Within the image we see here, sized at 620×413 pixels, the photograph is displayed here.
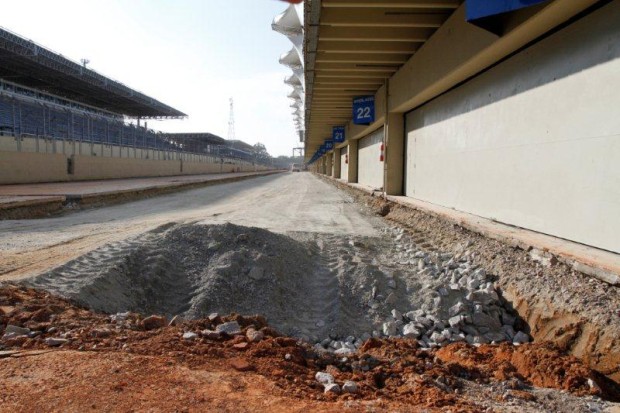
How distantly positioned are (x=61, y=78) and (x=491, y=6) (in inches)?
1821

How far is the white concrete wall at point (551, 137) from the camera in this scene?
5035 millimetres

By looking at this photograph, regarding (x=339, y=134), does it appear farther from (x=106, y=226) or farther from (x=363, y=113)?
(x=106, y=226)

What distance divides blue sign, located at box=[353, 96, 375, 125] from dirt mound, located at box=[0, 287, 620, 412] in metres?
13.5

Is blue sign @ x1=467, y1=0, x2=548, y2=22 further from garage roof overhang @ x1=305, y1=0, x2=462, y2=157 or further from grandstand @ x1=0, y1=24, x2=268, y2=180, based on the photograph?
grandstand @ x1=0, y1=24, x2=268, y2=180

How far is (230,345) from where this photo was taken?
3.84 meters

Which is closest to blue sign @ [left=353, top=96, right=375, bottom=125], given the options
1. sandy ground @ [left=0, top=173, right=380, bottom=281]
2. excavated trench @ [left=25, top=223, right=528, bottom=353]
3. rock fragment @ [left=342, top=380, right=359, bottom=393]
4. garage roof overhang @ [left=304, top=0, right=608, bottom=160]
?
garage roof overhang @ [left=304, top=0, right=608, bottom=160]

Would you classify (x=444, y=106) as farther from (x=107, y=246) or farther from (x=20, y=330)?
(x=20, y=330)

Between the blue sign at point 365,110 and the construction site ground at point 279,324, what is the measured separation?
9123mm

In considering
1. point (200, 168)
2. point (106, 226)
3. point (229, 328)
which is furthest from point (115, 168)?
point (229, 328)

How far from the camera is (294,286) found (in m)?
6.48

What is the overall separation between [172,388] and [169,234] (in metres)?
4.96

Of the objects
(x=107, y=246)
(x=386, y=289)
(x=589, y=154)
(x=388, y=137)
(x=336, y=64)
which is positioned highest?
(x=336, y=64)

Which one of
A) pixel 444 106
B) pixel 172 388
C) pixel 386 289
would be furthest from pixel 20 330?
pixel 444 106

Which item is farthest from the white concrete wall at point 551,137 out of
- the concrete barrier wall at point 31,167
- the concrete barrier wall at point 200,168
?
the concrete barrier wall at point 200,168
